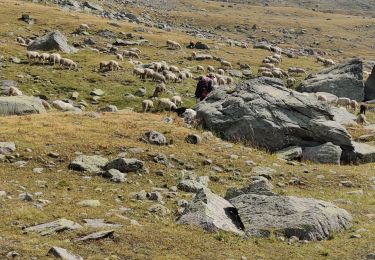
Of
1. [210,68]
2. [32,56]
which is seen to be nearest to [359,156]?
[210,68]

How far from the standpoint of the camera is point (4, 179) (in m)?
15.2

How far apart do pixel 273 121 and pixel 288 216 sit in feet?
37.7

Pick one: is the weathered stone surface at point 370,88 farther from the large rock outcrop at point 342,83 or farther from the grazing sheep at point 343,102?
the grazing sheep at point 343,102

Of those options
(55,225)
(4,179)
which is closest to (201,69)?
(4,179)

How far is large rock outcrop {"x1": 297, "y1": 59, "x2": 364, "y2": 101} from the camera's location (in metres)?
44.9

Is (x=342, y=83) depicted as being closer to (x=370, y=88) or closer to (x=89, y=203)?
(x=370, y=88)

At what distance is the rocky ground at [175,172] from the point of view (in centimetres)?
1169

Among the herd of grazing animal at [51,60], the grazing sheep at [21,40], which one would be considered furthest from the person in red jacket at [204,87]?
the grazing sheep at [21,40]

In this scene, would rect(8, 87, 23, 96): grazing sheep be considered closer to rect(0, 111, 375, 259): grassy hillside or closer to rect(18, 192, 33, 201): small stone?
rect(0, 111, 375, 259): grassy hillside

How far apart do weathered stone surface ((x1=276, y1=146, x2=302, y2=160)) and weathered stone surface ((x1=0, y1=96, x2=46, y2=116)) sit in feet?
41.3

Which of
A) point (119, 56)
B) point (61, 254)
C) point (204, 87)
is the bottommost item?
point (119, 56)

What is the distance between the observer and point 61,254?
9906mm

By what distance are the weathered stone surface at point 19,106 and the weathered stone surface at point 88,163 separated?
9.30 m

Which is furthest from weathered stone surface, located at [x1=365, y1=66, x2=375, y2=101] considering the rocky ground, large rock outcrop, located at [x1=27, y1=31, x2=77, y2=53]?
large rock outcrop, located at [x1=27, y1=31, x2=77, y2=53]
